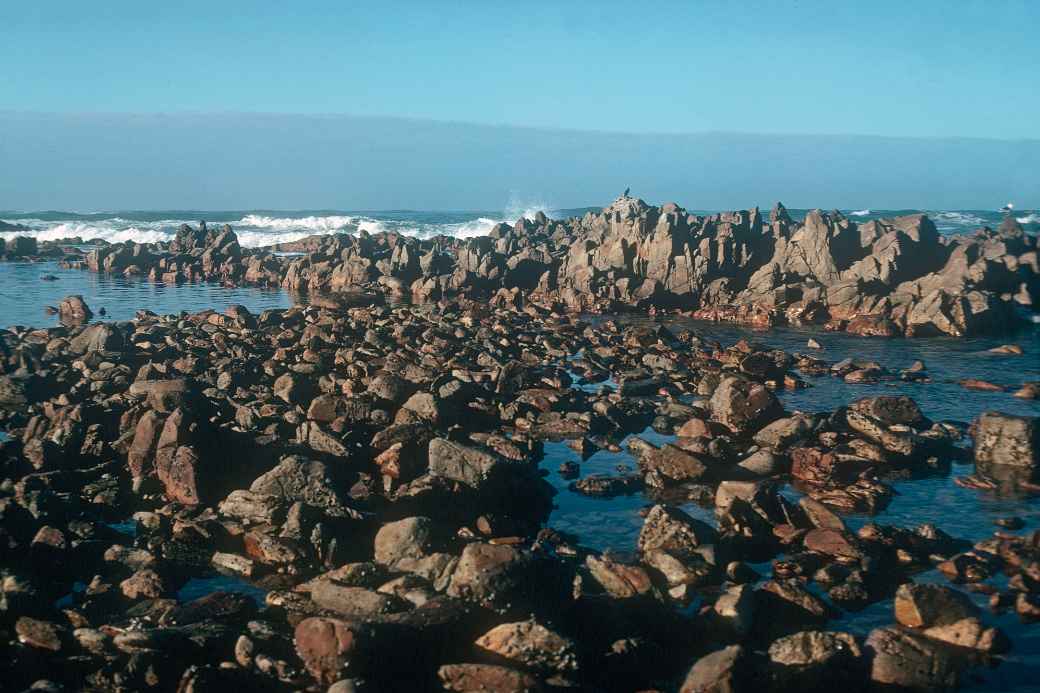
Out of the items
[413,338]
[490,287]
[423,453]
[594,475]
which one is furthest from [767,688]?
[490,287]

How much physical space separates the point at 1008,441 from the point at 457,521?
11.1m

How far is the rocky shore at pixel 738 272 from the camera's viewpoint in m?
36.2

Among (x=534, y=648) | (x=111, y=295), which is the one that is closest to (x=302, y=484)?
(x=534, y=648)

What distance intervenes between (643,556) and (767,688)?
395 centimetres

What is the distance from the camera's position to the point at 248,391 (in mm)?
22766

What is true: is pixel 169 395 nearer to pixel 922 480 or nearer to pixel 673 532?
pixel 673 532

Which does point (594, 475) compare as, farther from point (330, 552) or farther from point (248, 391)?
point (248, 391)

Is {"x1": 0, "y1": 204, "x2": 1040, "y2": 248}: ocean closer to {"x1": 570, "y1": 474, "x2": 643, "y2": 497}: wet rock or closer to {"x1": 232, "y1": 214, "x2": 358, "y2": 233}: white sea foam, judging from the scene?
{"x1": 232, "y1": 214, "x2": 358, "y2": 233}: white sea foam

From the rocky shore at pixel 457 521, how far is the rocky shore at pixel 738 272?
8.76 m

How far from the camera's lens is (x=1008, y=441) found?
17.3 meters

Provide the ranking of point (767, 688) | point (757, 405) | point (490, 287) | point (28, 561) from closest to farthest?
point (767, 688) < point (28, 561) < point (757, 405) < point (490, 287)

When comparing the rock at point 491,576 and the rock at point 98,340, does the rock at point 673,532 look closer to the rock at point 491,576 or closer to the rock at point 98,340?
the rock at point 491,576

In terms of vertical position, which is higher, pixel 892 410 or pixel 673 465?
pixel 892 410

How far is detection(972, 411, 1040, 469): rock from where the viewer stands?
672 inches
